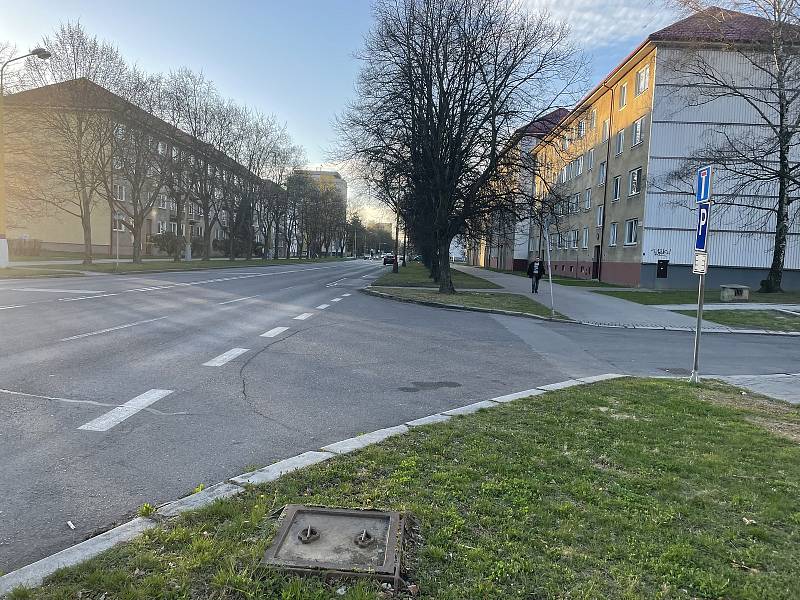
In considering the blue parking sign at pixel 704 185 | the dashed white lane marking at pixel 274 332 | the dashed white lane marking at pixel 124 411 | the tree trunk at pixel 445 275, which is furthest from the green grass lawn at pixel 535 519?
the tree trunk at pixel 445 275

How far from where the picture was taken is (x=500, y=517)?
3.36 metres

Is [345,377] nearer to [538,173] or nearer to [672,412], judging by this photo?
[672,412]

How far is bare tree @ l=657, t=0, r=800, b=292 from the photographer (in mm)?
24578

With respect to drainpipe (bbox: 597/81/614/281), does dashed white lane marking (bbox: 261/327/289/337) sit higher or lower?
lower

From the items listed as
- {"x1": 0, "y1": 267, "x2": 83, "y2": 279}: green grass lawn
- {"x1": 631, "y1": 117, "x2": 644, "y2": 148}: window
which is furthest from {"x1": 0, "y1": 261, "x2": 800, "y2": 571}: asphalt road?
{"x1": 631, "y1": 117, "x2": 644, "y2": 148}: window

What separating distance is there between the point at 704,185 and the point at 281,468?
7.22 metres

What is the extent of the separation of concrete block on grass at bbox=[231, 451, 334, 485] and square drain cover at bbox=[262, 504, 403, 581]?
0.59 metres

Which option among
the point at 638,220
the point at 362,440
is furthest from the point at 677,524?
the point at 638,220

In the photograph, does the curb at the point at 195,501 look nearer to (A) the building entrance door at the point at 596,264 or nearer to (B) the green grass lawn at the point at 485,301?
(B) the green grass lawn at the point at 485,301

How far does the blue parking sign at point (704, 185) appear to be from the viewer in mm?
7892

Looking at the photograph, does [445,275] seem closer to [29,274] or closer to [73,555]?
[29,274]

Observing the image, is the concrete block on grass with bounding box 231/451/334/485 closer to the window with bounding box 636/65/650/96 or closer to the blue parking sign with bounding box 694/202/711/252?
the blue parking sign with bounding box 694/202/711/252

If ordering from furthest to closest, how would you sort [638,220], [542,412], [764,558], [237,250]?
[237,250], [638,220], [542,412], [764,558]

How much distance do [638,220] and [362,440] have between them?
33164 millimetres
